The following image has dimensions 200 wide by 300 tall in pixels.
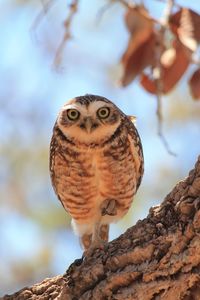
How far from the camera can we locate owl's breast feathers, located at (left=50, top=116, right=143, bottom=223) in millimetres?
5129

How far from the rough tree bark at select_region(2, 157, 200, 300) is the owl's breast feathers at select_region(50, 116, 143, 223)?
1.01 meters

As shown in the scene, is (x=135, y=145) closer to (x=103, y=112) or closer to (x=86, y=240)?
(x=103, y=112)

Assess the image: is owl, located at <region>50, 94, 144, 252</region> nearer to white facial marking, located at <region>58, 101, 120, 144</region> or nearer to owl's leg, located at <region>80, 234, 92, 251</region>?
white facial marking, located at <region>58, 101, 120, 144</region>

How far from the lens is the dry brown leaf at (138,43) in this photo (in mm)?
4746

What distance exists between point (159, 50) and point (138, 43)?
184 mm

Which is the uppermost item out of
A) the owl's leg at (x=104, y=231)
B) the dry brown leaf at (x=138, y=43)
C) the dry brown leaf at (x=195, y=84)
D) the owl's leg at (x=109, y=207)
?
the dry brown leaf at (x=138, y=43)

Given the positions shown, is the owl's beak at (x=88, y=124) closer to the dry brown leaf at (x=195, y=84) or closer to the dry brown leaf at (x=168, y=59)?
the dry brown leaf at (x=168, y=59)

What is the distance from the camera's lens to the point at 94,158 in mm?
5125

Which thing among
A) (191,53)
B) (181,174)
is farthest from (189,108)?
(191,53)

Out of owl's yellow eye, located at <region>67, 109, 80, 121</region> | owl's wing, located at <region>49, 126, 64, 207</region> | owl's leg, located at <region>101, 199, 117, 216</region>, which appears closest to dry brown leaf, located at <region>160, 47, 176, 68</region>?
owl's yellow eye, located at <region>67, 109, 80, 121</region>

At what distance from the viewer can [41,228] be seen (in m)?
9.09

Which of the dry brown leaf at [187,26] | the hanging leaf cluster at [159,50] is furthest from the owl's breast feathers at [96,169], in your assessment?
the dry brown leaf at [187,26]

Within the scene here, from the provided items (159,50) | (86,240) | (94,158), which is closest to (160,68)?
(159,50)

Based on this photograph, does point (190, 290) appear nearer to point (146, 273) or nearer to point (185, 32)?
point (146, 273)
